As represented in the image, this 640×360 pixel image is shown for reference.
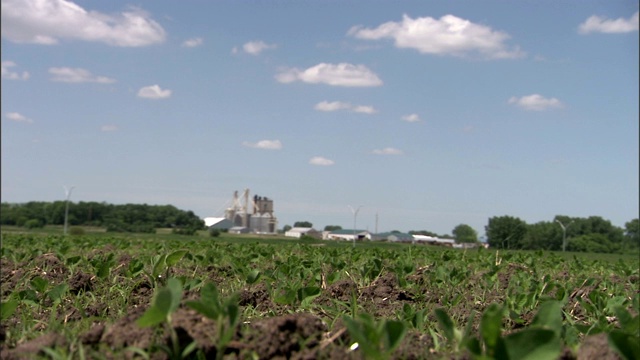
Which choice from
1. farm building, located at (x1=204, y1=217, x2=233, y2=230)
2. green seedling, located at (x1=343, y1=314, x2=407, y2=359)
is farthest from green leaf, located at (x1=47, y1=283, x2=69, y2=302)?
farm building, located at (x1=204, y1=217, x2=233, y2=230)

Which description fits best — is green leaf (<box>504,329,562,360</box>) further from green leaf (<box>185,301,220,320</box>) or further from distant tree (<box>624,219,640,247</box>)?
distant tree (<box>624,219,640,247</box>)

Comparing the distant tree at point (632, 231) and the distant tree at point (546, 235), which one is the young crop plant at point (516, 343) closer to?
the distant tree at point (546, 235)

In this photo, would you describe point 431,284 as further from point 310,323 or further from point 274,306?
point 310,323

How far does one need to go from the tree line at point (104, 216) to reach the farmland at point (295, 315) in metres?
58.7

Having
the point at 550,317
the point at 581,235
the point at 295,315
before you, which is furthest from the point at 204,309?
the point at 581,235

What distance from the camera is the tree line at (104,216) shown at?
65.6m

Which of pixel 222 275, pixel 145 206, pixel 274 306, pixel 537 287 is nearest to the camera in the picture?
pixel 274 306

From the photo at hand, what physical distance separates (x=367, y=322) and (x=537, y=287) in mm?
3162

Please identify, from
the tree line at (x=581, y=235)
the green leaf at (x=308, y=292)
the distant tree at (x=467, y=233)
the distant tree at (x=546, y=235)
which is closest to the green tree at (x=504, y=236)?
the distant tree at (x=467, y=233)

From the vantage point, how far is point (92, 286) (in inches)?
180

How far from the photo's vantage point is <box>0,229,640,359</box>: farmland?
6.70 ft

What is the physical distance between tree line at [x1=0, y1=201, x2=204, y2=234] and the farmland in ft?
193

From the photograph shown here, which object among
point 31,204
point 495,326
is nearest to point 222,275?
point 495,326

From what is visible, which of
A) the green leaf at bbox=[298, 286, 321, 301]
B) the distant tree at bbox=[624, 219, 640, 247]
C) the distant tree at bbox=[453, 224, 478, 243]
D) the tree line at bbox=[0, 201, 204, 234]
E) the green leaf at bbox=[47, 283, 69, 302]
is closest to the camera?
the green leaf at bbox=[47, 283, 69, 302]
